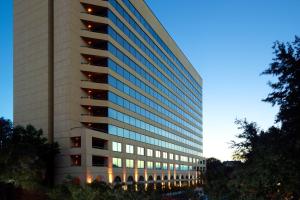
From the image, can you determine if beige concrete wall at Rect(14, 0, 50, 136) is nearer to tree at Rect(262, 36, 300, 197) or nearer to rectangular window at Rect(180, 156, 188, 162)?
tree at Rect(262, 36, 300, 197)

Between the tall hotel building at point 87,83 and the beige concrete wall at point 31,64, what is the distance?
0.54 feet

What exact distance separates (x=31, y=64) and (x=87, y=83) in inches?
462

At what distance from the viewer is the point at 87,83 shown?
5491 centimetres

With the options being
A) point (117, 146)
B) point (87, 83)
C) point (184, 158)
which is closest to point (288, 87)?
point (87, 83)

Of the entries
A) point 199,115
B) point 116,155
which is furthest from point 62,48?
point 199,115

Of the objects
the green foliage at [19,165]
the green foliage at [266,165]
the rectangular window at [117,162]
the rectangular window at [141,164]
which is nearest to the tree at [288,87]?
the green foliage at [266,165]

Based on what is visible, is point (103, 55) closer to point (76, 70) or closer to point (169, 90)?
point (76, 70)

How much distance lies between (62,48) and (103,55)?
661 centimetres

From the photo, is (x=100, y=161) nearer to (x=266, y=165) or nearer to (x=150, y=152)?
(x=150, y=152)

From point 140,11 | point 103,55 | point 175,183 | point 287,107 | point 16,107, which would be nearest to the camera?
point 287,107

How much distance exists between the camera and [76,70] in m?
54.1

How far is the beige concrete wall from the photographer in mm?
56219

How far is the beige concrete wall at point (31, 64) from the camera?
56.2m

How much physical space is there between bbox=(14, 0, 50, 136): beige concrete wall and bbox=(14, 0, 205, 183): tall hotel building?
16 centimetres
